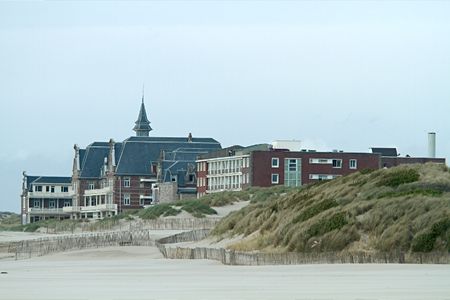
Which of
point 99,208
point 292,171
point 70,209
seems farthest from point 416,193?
point 70,209

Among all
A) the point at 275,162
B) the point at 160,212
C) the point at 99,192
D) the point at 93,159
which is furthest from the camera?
the point at 93,159

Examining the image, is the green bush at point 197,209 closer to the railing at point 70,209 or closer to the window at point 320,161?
the window at point 320,161

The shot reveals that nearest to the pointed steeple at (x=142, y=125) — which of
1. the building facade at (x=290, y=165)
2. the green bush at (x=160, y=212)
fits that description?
the building facade at (x=290, y=165)

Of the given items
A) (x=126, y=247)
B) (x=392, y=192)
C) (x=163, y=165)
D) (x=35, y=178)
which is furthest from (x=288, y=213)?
(x=35, y=178)

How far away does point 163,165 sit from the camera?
119625 mm

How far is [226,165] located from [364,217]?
66.3m

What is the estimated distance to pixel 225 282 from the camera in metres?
33.5

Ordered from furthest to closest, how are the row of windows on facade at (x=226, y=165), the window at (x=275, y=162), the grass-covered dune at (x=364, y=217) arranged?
the row of windows on facade at (x=226, y=165), the window at (x=275, y=162), the grass-covered dune at (x=364, y=217)

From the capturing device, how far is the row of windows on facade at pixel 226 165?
354ft

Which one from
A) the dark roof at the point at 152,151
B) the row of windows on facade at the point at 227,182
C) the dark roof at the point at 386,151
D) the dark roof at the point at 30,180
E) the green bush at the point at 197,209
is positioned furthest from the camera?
the dark roof at the point at 30,180

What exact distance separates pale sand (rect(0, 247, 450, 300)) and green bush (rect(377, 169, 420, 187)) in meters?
10.4

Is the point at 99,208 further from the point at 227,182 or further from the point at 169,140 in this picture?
the point at 227,182

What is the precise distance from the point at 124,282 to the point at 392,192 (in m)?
17.4

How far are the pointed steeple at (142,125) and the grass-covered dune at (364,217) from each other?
83063mm
